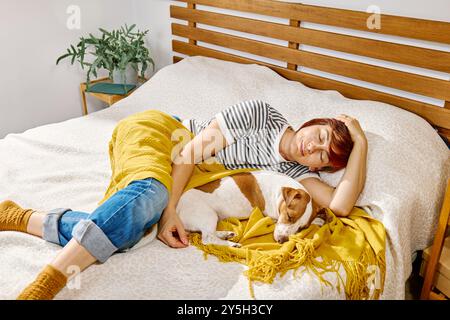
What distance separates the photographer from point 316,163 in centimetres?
148

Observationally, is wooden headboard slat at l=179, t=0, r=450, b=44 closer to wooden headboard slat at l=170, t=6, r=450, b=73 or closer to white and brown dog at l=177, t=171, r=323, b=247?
wooden headboard slat at l=170, t=6, r=450, b=73

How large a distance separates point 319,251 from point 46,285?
783 mm

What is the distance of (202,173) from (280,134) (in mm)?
329

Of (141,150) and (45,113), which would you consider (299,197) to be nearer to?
(141,150)

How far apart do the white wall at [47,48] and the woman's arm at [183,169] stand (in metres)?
1.33

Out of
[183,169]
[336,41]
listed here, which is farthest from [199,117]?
[336,41]

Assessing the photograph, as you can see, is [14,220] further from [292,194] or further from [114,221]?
[292,194]

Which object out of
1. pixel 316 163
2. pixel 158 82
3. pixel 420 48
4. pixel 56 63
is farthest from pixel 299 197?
pixel 56 63

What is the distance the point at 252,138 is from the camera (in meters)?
1.63

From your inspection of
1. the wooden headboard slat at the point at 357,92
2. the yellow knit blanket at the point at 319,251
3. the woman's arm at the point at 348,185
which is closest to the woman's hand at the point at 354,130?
the woman's arm at the point at 348,185

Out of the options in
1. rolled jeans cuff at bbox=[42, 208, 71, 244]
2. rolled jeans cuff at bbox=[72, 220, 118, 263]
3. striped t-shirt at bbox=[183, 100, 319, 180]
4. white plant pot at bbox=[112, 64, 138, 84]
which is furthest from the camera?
white plant pot at bbox=[112, 64, 138, 84]

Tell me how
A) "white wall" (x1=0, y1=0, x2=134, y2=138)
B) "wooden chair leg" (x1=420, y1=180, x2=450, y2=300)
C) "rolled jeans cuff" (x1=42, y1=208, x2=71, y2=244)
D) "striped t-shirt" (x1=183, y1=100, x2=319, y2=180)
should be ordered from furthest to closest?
"white wall" (x1=0, y1=0, x2=134, y2=138) → "striped t-shirt" (x1=183, y1=100, x2=319, y2=180) → "wooden chair leg" (x1=420, y1=180, x2=450, y2=300) → "rolled jeans cuff" (x1=42, y1=208, x2=71, y2=244)

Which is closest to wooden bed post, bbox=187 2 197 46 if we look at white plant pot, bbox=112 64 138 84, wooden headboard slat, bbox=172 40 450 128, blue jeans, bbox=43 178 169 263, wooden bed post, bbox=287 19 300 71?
wooden headboard slat, bbox=172 40 450 128

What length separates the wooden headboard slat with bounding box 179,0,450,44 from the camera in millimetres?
1701
